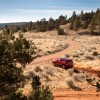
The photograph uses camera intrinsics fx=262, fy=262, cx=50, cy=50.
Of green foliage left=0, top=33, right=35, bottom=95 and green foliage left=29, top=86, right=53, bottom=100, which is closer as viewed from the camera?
→ green foliage left=0, top=33, right=35, bottom=95

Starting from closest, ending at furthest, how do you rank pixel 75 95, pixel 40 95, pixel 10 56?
pixel 10 56, pixel 40 95, pixel 75 95

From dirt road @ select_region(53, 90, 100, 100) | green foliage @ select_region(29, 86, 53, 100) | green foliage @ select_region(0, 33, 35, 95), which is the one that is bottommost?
dirt road @ select_region(53, 90, 100, 100)

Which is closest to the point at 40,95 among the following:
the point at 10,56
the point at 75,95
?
the point at 10,56

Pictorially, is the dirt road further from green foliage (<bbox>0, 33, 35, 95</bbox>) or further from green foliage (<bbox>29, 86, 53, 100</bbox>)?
green foliage (<bbox>0, 33, 35, 95</bbox>)

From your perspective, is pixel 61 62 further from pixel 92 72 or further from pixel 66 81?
pixel 66 81

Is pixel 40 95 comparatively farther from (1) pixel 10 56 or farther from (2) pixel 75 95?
(2) pixel 75 95

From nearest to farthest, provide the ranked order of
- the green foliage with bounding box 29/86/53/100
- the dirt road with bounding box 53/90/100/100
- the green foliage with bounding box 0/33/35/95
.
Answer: the green foliage with bounding box 0/33/35/95, the green foliage with bounding box 29/86/53/100, the dirt road with bounding box 53/90/100/100

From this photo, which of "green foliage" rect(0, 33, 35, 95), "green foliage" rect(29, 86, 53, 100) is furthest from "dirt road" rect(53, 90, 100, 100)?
"green foliage" rect(0, 33, 35, 95)

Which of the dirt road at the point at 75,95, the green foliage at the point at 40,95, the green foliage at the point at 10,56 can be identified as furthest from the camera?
the dirt road at the point at 75,95

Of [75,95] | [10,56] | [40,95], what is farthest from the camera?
[75,95]

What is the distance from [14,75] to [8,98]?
1525 millimetres

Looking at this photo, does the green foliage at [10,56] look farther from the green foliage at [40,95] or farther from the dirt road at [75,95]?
the dirt road at [75,95]

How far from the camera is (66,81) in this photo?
32.4 metres

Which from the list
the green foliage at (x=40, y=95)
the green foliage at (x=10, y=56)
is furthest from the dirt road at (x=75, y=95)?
the green foliage at (x=10, y=56)
